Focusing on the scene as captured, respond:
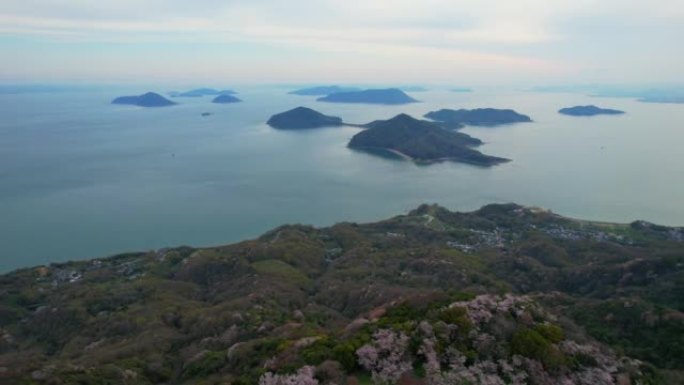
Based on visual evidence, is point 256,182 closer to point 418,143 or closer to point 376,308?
point 418,143

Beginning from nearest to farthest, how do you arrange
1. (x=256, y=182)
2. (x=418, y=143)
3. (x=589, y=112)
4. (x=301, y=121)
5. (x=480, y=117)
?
(x=256, y=182)
(x=418, y=143)
(x=301, y=121)
(x=480, y=117)
(x=589, y=112)

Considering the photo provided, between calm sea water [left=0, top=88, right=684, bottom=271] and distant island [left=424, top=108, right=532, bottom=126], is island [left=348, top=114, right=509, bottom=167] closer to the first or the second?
calm sea water [left=0, top=88, right=684, bottom=271]

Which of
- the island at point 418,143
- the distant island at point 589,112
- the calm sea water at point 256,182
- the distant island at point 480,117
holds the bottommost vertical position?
the calm sea water at point 256,182

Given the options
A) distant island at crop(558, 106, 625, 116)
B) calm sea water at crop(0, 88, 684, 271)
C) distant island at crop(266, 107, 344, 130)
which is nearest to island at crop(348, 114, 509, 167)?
calm sea water at crop(0, 88, 684, 271)

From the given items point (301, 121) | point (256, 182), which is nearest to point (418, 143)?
point (256, 182)

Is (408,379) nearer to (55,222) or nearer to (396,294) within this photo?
(396,294)

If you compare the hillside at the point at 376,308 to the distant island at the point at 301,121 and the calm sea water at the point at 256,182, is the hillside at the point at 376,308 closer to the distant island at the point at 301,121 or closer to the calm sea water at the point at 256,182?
the calm sea water at the point at 256,182

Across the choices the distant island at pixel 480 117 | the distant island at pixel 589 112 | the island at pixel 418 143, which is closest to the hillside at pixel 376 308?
the island at pixel 418 143
